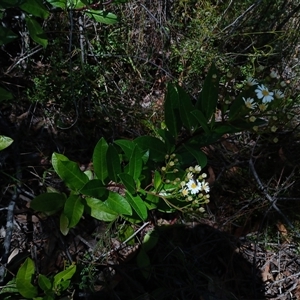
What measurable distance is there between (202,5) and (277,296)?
81.3 inches

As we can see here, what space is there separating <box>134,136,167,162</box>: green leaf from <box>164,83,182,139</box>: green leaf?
0.29 feet

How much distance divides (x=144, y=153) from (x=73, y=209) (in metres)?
0.44

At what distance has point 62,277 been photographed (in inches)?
87.6

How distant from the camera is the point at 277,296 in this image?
104 inches

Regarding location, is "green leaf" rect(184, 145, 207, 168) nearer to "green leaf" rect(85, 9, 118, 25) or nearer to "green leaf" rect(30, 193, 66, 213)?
"green leaf" rect(30, 193, 66, 213)

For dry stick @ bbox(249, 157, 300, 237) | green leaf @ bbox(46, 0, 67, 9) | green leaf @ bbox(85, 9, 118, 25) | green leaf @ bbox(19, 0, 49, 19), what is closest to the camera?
green leaf @ bbox(19, 0, 49, 19)

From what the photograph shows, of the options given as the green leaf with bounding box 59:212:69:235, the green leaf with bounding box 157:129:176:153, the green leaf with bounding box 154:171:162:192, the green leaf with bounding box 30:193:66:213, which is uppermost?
the green leaf with bounding box 157:129:176:153

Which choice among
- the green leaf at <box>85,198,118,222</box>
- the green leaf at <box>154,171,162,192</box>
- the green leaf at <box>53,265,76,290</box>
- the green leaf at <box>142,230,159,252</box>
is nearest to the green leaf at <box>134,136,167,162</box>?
the green leaf at <box>154,171,162,192</box>

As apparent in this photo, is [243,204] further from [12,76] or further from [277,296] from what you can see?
[12,76]

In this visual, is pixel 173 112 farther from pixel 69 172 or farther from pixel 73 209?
pixel 73 209

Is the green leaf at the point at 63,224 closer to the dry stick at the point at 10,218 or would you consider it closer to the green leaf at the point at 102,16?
the dry stick at the point at 10,218

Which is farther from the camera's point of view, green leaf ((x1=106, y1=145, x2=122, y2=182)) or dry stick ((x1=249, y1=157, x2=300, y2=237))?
dry stick ((x1=249, y1=157, x2=300, y2=237))

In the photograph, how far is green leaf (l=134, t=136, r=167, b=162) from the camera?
6.86 ft

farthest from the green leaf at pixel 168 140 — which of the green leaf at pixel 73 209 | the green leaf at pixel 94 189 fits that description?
the green leaf at pixel 73 209
